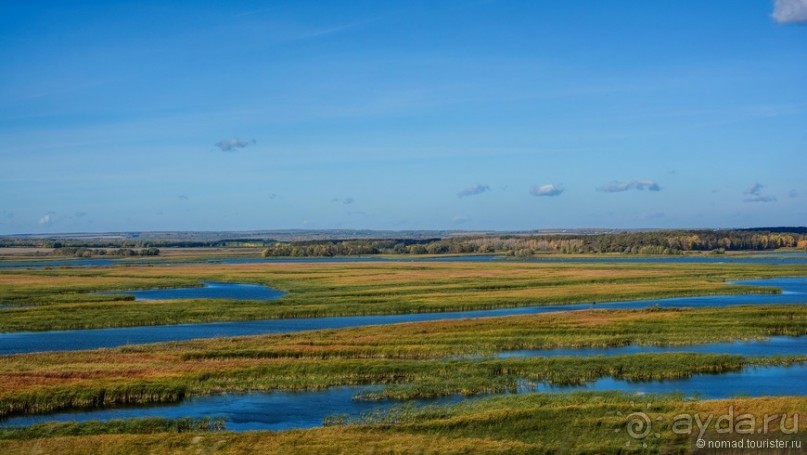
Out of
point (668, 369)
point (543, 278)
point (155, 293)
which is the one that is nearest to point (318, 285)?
point (155, 293)

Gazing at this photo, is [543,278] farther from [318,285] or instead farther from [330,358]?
[330,358]

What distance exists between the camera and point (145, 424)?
22.4m

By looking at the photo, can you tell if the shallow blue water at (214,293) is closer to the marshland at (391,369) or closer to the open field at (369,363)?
the marshland at (391,369)

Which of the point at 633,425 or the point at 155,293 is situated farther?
the point at 155,293

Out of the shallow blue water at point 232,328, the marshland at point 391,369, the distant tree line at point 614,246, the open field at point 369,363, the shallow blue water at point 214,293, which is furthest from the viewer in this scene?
the distant tree line at point 614,246

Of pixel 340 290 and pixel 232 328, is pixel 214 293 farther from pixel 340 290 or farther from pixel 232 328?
pixel 232 328

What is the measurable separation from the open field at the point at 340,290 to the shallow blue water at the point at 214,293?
1836 mm

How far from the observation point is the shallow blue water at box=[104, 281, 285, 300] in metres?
67.9

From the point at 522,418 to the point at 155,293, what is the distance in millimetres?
58137

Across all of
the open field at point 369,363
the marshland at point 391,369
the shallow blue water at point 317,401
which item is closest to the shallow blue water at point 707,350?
the marshland at point 391,369

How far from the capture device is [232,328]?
4656cm

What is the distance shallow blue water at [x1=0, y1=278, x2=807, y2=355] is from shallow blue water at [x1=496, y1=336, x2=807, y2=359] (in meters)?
14.8

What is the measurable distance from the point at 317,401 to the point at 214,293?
1943 inches

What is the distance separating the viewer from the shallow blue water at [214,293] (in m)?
67.9
